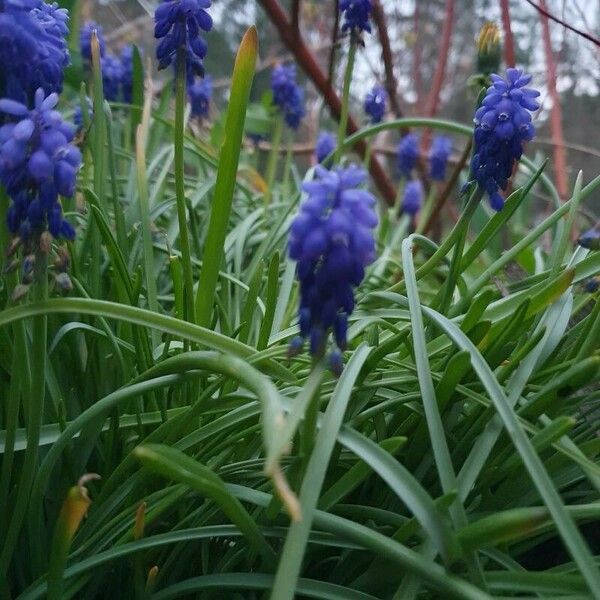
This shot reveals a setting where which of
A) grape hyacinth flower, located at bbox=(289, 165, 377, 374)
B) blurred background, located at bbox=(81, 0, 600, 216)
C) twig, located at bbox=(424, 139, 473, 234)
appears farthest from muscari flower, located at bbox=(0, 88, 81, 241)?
blurred background, located at bbox=(81, 0, 600, 216)

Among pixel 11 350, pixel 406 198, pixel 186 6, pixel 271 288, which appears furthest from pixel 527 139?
pixel 406 198

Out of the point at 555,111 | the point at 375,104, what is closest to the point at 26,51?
the point at 375,104

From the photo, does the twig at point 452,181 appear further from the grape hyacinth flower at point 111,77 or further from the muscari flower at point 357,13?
the grape hyacinth flower at point 111,77

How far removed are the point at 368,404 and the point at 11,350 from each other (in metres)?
0.58

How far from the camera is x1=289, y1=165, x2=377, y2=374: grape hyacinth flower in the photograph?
0.75 m

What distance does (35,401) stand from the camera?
961mm

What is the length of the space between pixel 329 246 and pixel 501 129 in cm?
50

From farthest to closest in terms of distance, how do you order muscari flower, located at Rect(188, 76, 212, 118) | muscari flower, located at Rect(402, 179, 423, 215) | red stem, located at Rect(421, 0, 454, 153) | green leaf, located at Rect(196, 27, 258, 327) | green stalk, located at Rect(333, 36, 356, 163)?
red stem, located at Rect(421, 0, 454, 153)
muscari flower, located at Rect(402, 179, 423, 215)
muscari flower, located at Rect(188, 76, 212, 118)
green stalk, located at Rect(333, 36, 356, 163)
green leaf, located at Rect(196, 27, 258, 327)

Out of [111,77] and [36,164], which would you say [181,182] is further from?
[111,77]

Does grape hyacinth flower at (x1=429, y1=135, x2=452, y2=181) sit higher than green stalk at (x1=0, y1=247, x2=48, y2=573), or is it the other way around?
grape hyacinth flower at (x1=429, y1=135, x2=452, y2=181)

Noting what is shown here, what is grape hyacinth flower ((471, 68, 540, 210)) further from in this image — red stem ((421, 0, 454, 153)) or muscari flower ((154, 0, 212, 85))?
red stem ((421, 0, 454, 153))

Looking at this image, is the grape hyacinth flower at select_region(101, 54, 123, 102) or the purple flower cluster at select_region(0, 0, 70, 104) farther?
the grape hyacinth flower at select_region(101, 54, 123, 102)

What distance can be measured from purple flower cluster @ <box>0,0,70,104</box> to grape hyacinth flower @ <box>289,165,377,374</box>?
1.30ft

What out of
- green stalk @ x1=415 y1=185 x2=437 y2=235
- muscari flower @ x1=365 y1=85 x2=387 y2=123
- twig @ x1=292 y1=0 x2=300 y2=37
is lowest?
green stalk @ x1=415 y1=185 x2=437 y2=235
